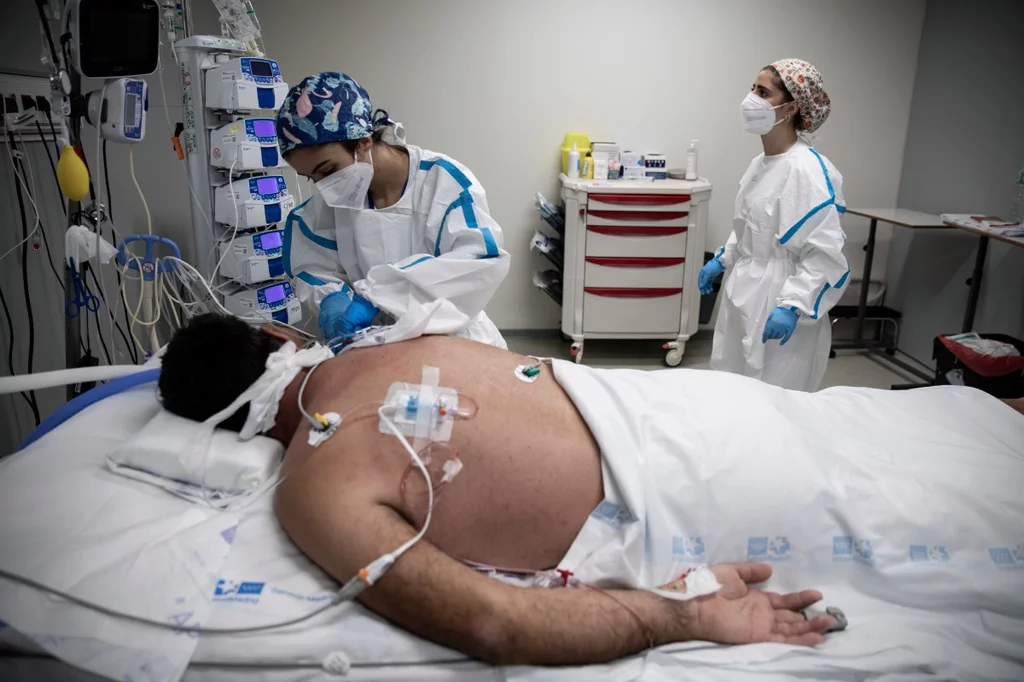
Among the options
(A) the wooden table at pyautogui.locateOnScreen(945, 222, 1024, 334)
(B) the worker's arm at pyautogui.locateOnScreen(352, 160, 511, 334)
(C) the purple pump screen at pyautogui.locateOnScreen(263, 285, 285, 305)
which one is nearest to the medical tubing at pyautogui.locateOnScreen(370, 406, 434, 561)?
(B) the worker's arm at pyautogui.locateOnScreen(352, 160, 511, 334)

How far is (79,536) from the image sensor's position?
3.87 feet

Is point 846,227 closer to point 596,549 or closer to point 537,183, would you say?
point 537,183

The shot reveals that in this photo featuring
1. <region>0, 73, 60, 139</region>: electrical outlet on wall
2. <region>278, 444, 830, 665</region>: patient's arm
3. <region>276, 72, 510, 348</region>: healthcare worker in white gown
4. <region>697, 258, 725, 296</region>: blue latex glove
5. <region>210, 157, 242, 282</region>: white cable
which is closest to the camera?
<region>278, 444, 830, 665</region>: patient's arm

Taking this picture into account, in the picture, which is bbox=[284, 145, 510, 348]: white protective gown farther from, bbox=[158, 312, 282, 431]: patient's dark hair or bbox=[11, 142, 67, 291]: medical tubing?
bbox=[11, 142, 67, 291]: medical tubing

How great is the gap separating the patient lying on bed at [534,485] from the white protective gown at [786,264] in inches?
33.6

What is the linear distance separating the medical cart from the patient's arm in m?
2.57

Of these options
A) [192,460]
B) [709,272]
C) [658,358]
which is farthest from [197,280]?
[658,358]

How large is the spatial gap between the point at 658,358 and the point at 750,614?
9.47 ft

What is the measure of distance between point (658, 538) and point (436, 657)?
0.42 metres

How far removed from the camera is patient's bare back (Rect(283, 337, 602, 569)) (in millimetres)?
Answer: 1190

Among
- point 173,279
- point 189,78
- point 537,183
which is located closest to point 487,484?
point 173,279

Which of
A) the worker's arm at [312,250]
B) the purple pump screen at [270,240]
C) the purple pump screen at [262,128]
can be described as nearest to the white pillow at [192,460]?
the worker's arm at [312,250]

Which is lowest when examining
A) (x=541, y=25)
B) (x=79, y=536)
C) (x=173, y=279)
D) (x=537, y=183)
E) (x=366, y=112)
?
(x=79, y=536)

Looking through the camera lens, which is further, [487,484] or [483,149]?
[483,149]
